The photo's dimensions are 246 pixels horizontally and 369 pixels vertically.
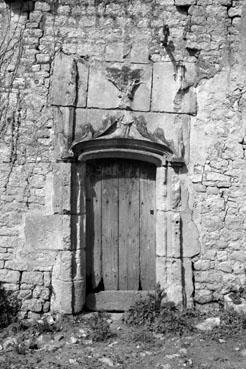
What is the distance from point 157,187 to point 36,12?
284cm

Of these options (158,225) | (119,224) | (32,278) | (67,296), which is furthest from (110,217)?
(32,278)

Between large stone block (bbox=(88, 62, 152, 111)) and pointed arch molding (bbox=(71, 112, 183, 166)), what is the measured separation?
0.17 meters

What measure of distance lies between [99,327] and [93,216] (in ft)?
4.88

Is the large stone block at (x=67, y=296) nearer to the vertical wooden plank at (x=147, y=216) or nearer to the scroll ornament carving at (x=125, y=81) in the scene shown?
the vertical wooden plank at (x=147, y=216)

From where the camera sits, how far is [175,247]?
560 centimetres

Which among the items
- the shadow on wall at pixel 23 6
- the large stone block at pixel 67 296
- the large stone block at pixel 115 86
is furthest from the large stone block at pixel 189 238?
the shadow on wall at pixel 23 6

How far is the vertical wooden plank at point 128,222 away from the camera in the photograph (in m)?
5.86

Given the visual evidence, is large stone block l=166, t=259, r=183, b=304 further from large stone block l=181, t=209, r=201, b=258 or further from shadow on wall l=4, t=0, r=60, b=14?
shadow on wall l=4, t=0, r=60, b=14

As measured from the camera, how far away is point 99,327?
5.14 meters

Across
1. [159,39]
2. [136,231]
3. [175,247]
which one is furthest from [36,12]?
[175,247]

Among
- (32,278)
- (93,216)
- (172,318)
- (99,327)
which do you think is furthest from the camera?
(93,216)

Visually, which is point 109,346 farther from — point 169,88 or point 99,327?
point 169,88

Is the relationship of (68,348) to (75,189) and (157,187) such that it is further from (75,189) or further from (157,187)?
(157,187)

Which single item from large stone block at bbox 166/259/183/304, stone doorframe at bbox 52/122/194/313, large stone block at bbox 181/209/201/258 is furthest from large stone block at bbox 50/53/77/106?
large stone block at bbox 166/259/183/304
